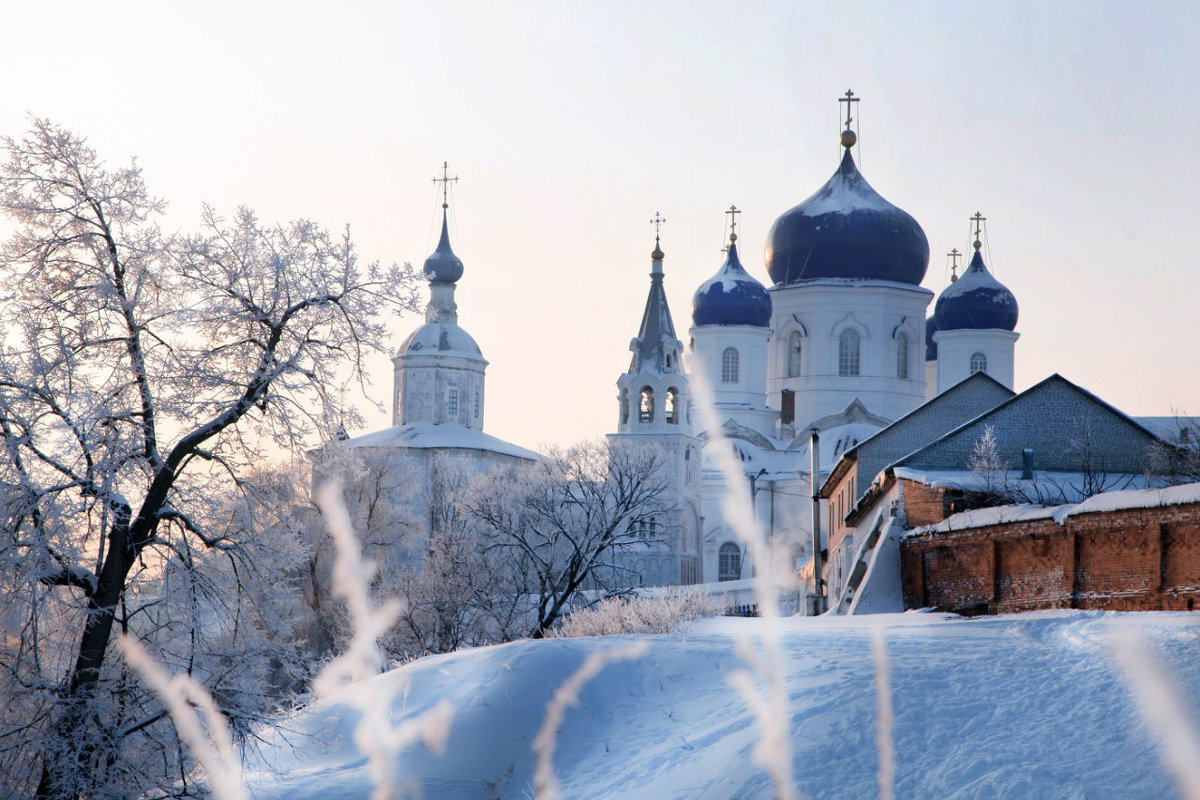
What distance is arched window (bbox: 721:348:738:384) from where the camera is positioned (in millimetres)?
58469

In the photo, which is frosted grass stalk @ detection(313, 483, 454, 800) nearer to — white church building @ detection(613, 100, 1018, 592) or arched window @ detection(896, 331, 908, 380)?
→ white church building @ detection(613, 100, 1018, 592)

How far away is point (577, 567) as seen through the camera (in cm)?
3347

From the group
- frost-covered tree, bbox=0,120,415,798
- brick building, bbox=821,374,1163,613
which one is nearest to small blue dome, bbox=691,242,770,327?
brick building, bbox=821,374,1163,613

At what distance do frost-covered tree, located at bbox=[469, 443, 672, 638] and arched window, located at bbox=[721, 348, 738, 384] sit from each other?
13.7 metres

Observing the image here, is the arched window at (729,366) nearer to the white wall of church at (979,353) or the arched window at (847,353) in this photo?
the arched window at (847,353)

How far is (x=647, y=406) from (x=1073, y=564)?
39356 millimetres

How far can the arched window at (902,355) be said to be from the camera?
185ft

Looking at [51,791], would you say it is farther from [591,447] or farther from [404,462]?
[404,462]

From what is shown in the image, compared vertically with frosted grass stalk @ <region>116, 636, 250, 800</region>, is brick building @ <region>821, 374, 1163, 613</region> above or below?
above

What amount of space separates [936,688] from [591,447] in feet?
102

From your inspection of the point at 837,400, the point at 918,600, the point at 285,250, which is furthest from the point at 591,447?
the point at 285,250

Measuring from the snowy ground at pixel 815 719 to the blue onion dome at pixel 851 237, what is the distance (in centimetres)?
3879

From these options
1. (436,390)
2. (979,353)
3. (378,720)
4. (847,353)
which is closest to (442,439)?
(436,390)

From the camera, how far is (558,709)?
1502 cm
